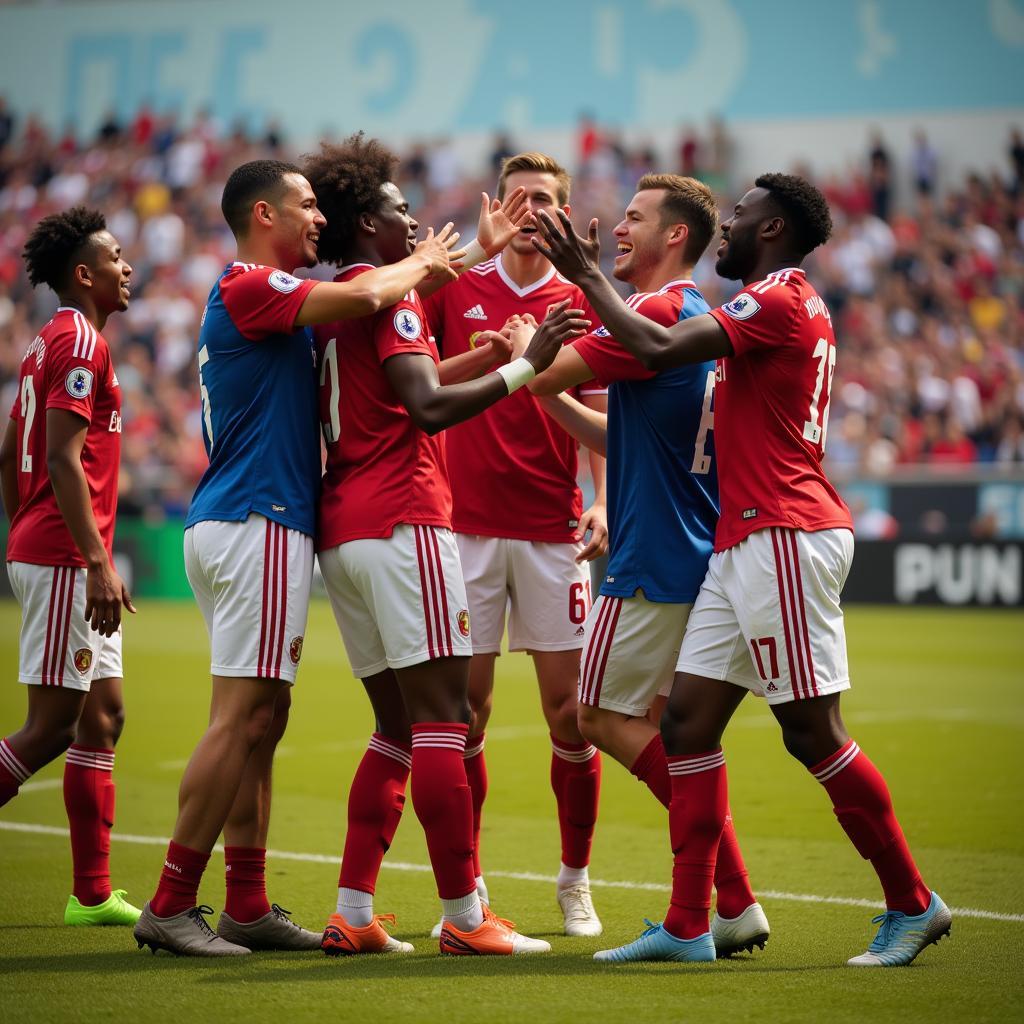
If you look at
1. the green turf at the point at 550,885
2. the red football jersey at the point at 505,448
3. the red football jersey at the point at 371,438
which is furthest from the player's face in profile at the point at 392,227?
the green turf at the point at 550,885

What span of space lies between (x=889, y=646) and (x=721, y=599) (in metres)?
11.3

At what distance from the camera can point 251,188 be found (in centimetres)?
528

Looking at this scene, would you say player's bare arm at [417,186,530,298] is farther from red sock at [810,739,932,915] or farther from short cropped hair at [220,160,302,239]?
red sock at [810,739,932,915]

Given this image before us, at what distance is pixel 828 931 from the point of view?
18.3 feet

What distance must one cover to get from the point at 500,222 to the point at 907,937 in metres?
2.89

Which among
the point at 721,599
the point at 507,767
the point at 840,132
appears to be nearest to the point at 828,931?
the point at 721,599

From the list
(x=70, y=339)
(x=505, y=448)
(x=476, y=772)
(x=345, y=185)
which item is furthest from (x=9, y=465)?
(x=476, y=772)

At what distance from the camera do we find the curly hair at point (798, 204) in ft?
17.3

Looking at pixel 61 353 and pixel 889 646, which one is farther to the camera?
pixel 889 646

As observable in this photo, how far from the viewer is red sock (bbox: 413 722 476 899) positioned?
5059mm

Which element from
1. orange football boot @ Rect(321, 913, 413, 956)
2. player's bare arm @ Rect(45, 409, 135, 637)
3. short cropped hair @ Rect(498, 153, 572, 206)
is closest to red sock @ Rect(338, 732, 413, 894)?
orange football boot @ Rect(321, 913, 413, 956)

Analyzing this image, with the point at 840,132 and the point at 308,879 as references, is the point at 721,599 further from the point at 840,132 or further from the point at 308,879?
the point at 840,132

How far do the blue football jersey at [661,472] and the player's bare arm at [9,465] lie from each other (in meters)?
2.28

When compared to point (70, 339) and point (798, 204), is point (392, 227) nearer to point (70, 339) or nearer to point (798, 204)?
point (70, 339)
